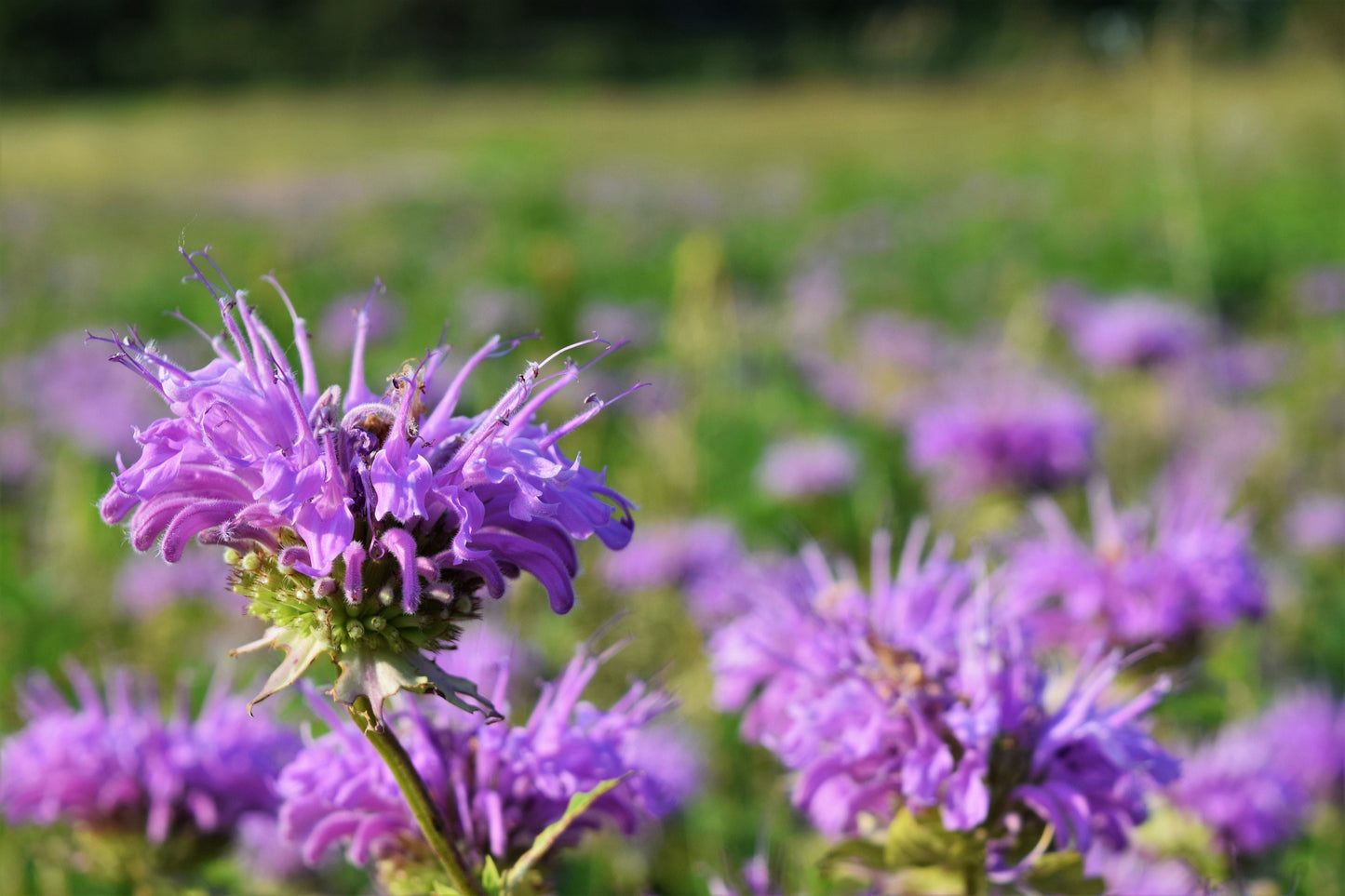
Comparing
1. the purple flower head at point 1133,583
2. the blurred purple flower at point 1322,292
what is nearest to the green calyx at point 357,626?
the purple flower head at point 1133,583

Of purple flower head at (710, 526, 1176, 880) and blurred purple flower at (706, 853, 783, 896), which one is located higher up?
purple flower head at (710, 526, 1176, 880)

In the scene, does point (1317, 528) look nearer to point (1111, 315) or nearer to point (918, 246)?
point (1111, 315)

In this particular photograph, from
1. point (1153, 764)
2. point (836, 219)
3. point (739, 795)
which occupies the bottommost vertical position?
point (836, 219)

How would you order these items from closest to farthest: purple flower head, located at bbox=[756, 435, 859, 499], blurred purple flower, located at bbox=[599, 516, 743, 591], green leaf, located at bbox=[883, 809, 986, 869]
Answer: green leaf, located at bbox=[883, 809, 986, 869] < blurred purple flower, located at bbox=[599, 516, 743, 591] < purple flower head, located at bbox=[756, 435, 859, 499]

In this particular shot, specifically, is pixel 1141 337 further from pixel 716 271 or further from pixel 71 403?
pixel 71 403

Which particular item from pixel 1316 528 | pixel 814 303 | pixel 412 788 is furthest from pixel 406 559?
pixel 814 303

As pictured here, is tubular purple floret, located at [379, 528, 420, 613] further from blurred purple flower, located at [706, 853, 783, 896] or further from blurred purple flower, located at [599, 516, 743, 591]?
blurred purple flower, located at [599, 516, 743, 591]

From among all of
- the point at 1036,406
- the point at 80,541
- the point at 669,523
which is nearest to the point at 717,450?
the point at 669,523

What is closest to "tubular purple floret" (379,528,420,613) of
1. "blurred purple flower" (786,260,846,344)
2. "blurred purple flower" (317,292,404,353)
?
"blurred purple flower" (317,292,404,353)
